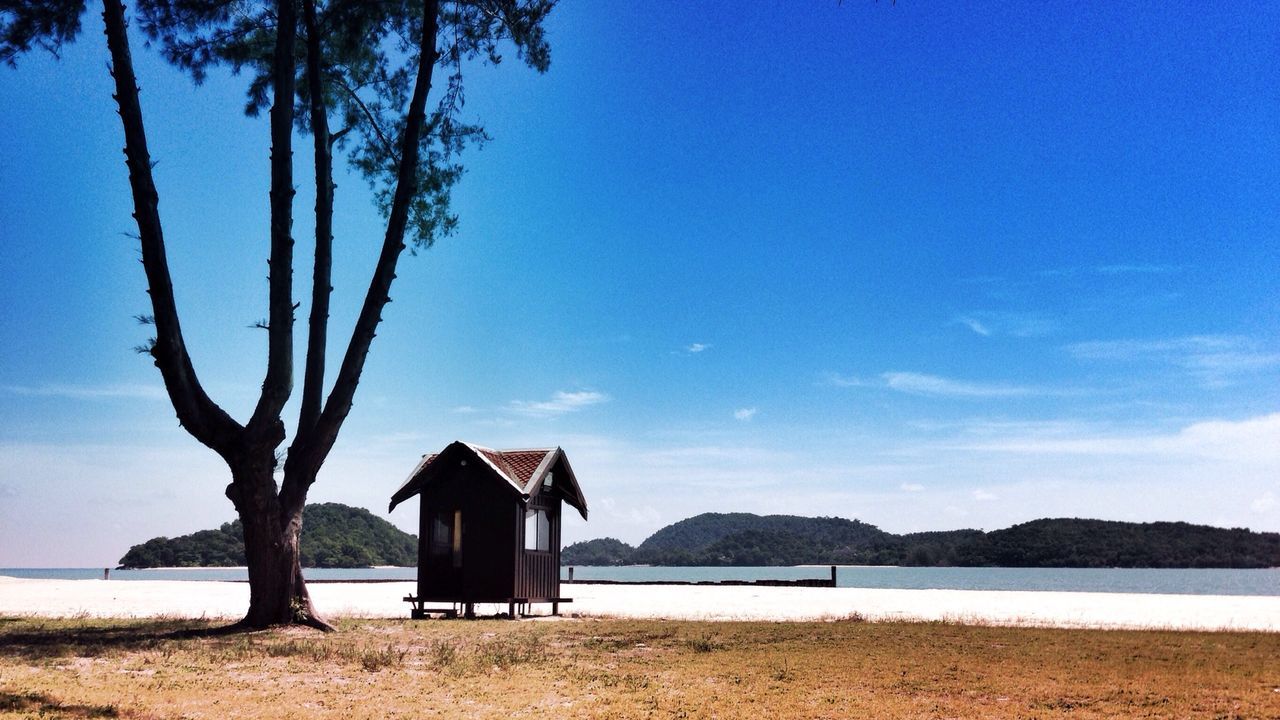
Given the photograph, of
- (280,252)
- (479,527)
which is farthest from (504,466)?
(280,252)

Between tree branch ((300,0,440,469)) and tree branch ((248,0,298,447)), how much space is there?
0.90 m

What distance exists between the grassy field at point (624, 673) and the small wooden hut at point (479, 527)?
506 centimetres

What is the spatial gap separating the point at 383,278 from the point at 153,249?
174 inches

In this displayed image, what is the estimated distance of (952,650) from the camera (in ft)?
54.5

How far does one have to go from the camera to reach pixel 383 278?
65.2 ft

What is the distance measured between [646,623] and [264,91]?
16.2m

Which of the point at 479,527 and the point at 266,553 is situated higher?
the point at 479,527

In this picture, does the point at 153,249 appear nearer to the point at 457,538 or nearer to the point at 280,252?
the point at 280,252

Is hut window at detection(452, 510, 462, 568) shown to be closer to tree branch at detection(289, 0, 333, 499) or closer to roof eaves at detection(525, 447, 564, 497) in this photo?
roof eaves at detection(525, 447, 564, 497)

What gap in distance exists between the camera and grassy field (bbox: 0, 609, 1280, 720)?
34.9ft

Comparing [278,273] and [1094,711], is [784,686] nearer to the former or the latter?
[1094,711]

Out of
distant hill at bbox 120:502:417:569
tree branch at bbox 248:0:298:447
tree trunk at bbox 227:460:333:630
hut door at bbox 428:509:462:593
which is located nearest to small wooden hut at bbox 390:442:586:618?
hut door at bbox 428:509:462:593

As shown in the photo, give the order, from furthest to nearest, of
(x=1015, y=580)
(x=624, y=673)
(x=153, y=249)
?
(x=1015, y=580) < (x=153, y=249) < (x=624, y=673)

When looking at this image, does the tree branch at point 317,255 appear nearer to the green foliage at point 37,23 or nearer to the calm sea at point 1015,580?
the green foliage at point 37,23
